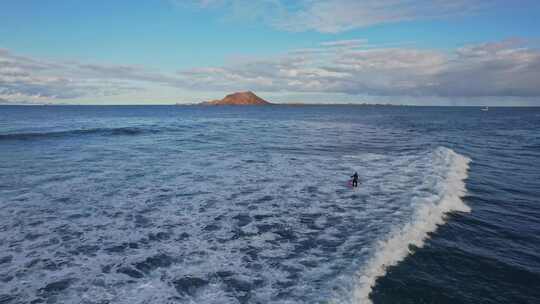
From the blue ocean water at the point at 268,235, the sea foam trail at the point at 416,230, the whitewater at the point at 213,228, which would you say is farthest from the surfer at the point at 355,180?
the sea foam trail at the point at 416,230

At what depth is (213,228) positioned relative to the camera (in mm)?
11812

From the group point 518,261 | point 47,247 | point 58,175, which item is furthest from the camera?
point 58,175

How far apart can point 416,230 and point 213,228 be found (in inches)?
283

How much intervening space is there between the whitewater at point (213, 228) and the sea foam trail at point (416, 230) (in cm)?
5

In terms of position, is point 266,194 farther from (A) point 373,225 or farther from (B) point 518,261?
(B) point 518,261

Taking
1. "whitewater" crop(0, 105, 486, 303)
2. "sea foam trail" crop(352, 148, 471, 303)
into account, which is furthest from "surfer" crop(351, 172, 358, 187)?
"sea foam trail" crop(352, 148, 471, 303)

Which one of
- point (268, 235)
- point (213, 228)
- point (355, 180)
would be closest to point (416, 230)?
point (268, 235)

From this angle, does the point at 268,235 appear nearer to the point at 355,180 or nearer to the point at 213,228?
the point at 213,228

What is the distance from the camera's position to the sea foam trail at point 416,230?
814 centimetres

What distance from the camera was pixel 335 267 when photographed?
8891mm

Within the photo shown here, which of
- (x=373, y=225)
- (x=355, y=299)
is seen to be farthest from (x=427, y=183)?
(x=355, y=299)

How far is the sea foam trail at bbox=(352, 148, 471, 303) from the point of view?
814 cm

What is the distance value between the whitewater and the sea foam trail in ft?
0.16

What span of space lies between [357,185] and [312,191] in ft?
9.05
